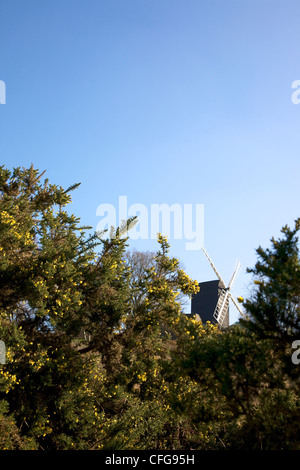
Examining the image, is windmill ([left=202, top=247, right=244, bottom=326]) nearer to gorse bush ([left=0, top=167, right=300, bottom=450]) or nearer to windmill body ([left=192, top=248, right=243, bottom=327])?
windmill body ([left=192, top=248, right=243, bottom=327])

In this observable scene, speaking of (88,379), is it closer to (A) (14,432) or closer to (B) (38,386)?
(B) (38,386)

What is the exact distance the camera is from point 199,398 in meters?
9.41

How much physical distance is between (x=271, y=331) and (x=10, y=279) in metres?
8.88

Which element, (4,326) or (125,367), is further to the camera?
(125,367)

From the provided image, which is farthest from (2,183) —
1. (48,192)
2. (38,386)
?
(38,386)

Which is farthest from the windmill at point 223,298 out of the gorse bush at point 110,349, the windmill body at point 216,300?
the gorse bush at point 110,349

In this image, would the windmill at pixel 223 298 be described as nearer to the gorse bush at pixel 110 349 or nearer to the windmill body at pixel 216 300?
the windmill body at pixel 216 300

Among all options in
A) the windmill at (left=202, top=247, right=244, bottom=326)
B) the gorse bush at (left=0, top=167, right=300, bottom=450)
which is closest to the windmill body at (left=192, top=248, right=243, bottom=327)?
the windmill at (left=202, top=247, right=244, bottom=326)

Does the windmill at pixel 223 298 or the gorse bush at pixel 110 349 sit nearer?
the gorse bush at pixel 110 349

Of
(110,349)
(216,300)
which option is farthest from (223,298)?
(110,349)

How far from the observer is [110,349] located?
14.3m

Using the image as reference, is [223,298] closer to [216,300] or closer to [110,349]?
[216,300]

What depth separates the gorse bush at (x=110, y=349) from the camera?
8.35 m

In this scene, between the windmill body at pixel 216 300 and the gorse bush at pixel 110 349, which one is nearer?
the gorse bush at pixel 110 349
